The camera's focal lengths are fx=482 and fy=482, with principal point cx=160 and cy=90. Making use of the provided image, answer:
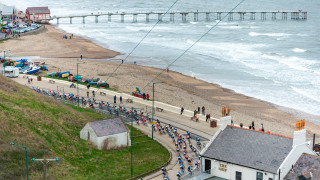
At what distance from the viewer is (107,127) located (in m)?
38.5

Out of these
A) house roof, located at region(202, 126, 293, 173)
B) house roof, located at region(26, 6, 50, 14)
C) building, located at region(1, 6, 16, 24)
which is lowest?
house roof, located at region(202, 126, 293, 173)

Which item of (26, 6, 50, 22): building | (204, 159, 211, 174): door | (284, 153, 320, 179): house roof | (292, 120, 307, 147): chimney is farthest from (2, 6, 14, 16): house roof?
(284, 153, 320, 179): house roof

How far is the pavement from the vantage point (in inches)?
1490

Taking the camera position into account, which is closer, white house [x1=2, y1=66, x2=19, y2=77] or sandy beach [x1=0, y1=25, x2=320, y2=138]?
sandy beach [x1=0, y1=25, x2=320, y2=138]

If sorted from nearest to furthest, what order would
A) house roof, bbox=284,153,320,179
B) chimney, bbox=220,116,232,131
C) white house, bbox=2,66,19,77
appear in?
house roof, bbox=284,153,320,179, chimney, bbox=220,116,232,131, white house, bbox=2,66,19,77

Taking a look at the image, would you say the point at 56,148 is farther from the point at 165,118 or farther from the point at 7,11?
the point at 7,11

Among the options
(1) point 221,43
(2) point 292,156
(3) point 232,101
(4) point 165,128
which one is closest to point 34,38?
(1) point 221,43

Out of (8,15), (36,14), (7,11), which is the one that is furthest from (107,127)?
(36,14)

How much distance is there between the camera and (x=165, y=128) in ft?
146

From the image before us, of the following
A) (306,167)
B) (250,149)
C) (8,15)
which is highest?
(8,15)

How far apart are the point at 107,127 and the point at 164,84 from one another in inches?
1213

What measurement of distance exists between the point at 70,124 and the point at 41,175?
1010 cm

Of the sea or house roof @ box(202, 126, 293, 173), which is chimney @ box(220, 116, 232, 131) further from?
the sea

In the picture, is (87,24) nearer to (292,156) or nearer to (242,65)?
(242,65)
